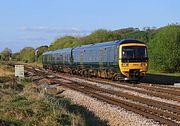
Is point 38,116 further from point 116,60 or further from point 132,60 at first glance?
point 116,60

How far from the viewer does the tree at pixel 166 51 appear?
45.8 meters

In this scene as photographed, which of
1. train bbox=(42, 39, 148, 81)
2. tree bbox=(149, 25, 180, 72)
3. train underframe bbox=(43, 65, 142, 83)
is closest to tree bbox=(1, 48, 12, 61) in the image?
train underframe bbox=(43, 65, 142, 83)

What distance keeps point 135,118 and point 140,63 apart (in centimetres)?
1557

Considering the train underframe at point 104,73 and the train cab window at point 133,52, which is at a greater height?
the train cab window at point 133,52

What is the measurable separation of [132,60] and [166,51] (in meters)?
16.7

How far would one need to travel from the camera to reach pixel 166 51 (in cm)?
4597

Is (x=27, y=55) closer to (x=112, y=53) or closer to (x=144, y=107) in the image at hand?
(x=112, y=53)

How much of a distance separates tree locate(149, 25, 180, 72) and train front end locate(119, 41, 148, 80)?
51.2 feet

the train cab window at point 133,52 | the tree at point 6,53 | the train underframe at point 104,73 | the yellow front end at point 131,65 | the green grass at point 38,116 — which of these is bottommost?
the green grass at point 38,116

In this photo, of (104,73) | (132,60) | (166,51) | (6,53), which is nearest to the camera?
(132,60)

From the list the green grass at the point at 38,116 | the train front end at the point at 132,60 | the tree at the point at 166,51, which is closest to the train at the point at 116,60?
the train front end at the point at 132,60

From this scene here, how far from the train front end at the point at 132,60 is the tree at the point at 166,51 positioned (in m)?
15.6

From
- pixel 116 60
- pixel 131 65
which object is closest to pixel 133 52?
pixel 131 65

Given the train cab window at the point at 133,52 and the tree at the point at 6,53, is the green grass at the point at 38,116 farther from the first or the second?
the tree at the point at 6,53
